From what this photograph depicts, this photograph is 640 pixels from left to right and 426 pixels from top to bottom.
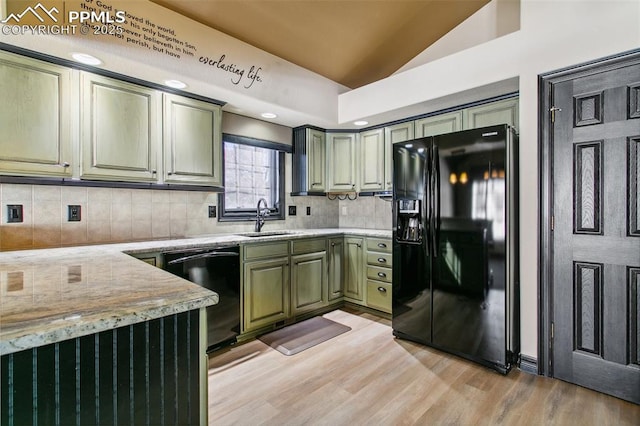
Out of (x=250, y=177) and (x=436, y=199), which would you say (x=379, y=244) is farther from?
(x=250, y=177)

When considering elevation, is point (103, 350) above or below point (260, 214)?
below

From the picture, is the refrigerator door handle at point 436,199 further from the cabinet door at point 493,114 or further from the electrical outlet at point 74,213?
the electrical outlet at point 74,213

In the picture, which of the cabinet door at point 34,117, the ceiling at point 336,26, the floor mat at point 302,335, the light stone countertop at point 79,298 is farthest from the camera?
the floor mat at point 302,335

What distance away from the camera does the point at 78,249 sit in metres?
2.05

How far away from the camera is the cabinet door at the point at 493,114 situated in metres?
2.58

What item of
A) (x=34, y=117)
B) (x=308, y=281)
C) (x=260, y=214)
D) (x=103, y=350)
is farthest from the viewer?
(x=260, y=214)

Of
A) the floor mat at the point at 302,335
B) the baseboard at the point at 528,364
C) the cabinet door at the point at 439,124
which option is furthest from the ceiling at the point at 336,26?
the baseboard at the point at 528,364

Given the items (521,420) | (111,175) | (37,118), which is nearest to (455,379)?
(521,420)

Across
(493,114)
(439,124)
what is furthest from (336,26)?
(493,114)

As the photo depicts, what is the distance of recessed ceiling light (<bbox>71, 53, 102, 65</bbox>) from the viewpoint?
197 centimetres

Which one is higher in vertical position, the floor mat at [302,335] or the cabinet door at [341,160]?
the cabinet door at [341,160]

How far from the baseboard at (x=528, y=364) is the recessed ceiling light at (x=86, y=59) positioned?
3620mm

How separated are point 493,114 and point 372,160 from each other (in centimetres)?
134

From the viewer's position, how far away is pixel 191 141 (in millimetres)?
2678
